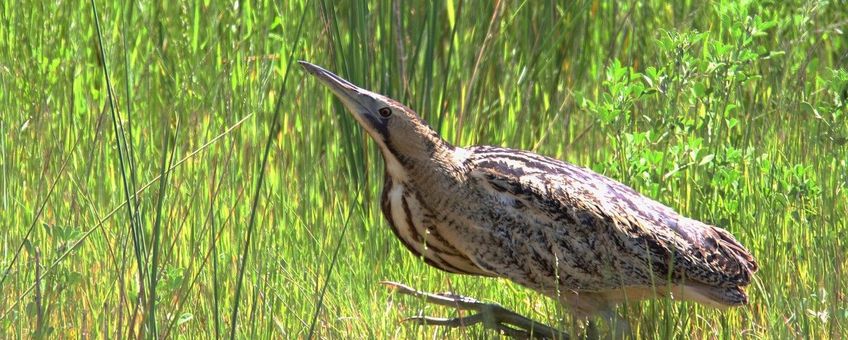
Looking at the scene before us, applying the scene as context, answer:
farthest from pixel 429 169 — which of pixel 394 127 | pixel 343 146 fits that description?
pixel 343 146

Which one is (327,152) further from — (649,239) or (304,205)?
(649,239)

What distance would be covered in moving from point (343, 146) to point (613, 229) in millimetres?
1464

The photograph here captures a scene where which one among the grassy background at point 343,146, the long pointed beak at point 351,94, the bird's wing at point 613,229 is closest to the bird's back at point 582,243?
the bird's wing at point 613,229

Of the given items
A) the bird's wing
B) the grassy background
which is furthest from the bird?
the grassy background

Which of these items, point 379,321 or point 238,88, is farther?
point 238,88

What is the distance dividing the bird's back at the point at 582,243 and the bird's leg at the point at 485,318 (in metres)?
0.13

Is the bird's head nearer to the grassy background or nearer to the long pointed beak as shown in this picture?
the long pointed beak

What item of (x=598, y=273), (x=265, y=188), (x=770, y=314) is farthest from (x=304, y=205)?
(x=770, y=314)

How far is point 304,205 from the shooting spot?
15.4 ft

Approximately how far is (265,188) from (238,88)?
68cm

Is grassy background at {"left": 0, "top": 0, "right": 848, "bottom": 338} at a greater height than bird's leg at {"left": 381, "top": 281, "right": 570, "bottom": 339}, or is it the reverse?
grassy background at {"left": 0, "top": 0, "right": 848, "bottom": 338}

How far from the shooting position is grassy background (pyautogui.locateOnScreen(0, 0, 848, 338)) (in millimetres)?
4043

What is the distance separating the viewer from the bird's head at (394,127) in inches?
162

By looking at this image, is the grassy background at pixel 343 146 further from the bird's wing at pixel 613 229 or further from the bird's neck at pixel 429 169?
the bird's neck at pixel 429 169
